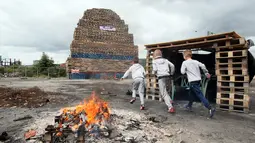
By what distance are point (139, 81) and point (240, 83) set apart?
3564mm

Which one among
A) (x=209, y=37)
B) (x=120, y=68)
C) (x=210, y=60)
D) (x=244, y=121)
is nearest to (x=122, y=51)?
(x=120, y=68)

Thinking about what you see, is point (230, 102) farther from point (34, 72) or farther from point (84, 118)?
point (34, 72)

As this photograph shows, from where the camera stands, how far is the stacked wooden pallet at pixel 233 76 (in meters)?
5.30

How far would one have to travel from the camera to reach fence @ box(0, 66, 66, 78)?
82.3 ft

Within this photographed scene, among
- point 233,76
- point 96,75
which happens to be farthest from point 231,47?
point 96,75

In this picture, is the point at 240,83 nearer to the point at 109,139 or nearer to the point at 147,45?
the point at 147,45

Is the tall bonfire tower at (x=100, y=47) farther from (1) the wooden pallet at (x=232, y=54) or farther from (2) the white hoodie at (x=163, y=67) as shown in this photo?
(1) the wooden pallet at (x=232, y=54)

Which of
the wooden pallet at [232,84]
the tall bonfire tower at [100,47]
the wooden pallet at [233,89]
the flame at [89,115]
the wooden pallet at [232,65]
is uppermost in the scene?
the tall bonfire tower at [100,47]

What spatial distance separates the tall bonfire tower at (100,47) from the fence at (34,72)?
5.81 meters

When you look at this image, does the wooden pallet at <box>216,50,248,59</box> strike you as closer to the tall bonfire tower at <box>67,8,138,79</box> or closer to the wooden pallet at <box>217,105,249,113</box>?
the wooden pallet at <box>217,105,249,113</box>

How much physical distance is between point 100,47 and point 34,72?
1121cm

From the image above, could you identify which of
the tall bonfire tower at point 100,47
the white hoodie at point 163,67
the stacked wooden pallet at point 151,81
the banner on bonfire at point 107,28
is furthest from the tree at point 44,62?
the white hoodie at point 163,67

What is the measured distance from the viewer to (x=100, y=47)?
24.1 meters

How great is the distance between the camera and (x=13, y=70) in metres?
27.2
